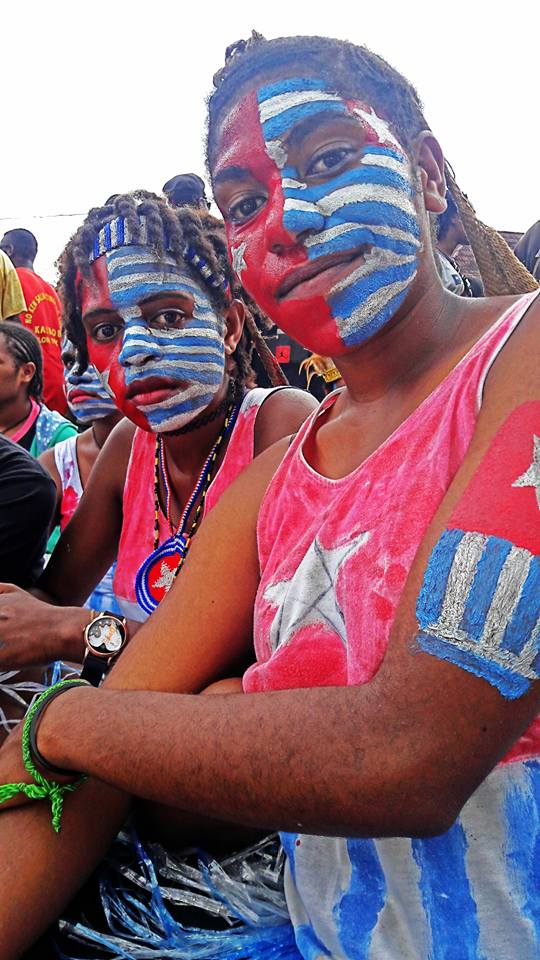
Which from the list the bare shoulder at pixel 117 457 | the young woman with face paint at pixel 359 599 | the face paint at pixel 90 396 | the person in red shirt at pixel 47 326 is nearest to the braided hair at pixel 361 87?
the young woman with face paint at pixel 359 599

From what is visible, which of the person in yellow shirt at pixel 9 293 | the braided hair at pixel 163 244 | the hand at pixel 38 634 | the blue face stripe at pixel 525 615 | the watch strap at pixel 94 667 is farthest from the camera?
the person in yellow shirt at pixel 9 293

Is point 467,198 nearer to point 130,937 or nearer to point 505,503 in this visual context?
point 505,503

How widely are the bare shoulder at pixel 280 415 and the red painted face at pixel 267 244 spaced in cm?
70

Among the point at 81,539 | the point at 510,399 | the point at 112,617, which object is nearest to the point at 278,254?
the point at 510,399

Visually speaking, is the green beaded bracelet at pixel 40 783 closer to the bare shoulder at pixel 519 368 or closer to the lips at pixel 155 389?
the bare shoulder at pixel 519 368

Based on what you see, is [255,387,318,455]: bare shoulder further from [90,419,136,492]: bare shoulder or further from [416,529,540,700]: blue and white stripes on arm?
[416,529,540,700]: blue and white stripes on arm

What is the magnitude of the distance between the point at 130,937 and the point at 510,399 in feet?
3.21

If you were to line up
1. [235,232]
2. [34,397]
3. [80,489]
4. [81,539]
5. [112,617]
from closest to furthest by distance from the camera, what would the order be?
1. [235,232]
2. [112,617]
3. [81,539]
4. [80,489]
5. [34,397]

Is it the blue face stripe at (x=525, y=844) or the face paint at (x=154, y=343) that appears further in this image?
the face paint at (x=154, y=343)

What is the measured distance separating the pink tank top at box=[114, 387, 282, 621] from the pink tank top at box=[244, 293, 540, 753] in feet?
2.79

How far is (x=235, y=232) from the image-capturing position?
54.9 inches

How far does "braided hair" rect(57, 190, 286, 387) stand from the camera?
2123mm

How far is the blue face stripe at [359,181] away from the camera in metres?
1.23

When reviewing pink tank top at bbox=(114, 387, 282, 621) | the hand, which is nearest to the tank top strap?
pink tank top at bbox=(114, 387, 282, 621)
